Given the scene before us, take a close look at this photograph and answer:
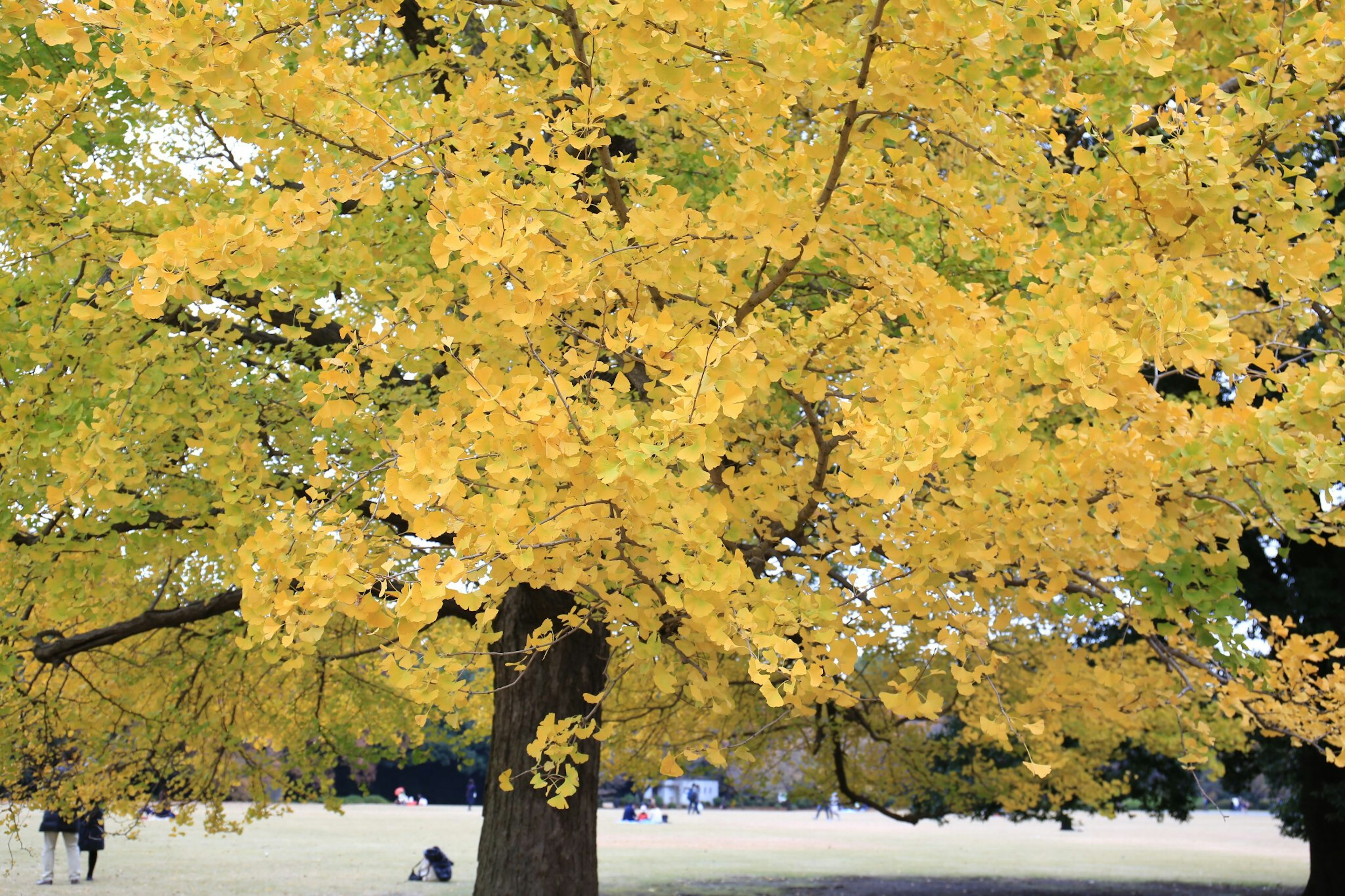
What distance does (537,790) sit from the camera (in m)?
6.98

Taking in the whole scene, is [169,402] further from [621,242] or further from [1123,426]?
[1123,426]

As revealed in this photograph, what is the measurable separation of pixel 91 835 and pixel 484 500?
13.5 meters

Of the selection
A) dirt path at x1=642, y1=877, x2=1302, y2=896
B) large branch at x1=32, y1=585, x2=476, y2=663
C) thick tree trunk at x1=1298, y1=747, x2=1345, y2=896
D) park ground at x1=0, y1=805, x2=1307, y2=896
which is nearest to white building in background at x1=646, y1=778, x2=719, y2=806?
park ground at x1=0, y1=805, x2=1307, y2=896

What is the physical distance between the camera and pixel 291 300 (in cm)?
520

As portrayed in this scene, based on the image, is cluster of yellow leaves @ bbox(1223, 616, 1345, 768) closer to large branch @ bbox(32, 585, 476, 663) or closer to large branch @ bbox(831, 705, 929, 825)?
large branch @ bbox(32, 585, 476, 663)

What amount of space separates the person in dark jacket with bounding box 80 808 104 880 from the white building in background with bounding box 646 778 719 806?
3140 centimetres

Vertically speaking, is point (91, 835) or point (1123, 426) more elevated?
point (1123, 426)

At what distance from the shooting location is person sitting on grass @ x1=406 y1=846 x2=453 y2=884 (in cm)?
1565

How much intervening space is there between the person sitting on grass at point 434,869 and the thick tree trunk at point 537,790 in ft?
30.6

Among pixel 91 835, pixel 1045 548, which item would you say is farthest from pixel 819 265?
pixel 91 835

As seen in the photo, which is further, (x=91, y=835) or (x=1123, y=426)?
(x=91, y=835)

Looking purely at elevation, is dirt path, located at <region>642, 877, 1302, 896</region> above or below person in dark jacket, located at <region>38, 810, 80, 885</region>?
below

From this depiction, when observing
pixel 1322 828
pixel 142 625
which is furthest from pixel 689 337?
pixel 1322 828

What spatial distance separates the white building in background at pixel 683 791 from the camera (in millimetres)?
48031
